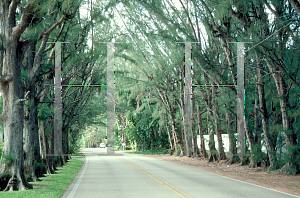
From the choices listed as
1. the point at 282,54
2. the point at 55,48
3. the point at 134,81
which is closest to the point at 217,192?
the point at 282,54

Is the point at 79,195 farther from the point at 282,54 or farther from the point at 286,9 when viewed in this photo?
the point at 286,9

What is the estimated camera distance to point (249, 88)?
20484 millimetres

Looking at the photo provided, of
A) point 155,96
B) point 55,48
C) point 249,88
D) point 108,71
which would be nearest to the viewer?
point 55,48

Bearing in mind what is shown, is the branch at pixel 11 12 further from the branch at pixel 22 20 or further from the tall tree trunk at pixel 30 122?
the tall tree trunk at pixel 30 122

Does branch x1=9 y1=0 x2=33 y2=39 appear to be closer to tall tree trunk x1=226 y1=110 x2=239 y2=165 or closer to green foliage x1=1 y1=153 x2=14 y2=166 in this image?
green foliage x1=1 y1=153 x2=14 y2=166

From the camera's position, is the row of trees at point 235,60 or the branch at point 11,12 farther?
the row of trees at point 235,60

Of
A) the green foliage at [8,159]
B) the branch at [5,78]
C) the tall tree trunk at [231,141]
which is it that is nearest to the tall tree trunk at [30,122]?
the branch at [5,78]

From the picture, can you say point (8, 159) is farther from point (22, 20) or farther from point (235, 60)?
point (235, 60)

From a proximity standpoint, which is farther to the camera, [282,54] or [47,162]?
[47,162]

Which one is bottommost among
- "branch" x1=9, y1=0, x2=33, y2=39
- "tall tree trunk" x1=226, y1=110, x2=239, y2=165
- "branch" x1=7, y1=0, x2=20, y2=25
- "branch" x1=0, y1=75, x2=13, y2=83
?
"tall tree trunk" x1=226, y1=110, x2=239, y2=165

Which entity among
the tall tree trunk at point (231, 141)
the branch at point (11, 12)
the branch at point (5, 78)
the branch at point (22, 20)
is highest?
the branch at point (11, 12)

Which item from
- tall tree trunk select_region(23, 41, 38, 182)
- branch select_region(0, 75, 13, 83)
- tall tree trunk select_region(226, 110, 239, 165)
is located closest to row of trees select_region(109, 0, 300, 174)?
tall tree trunk select_region(226, 110, 239, 165)

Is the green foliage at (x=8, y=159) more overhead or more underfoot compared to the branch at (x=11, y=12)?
more underfoot

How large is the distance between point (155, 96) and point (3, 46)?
91.9 ft
